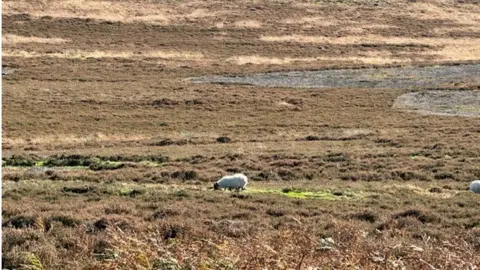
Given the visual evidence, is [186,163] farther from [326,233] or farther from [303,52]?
[303,52]

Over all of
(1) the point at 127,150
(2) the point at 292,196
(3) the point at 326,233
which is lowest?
(1) the point at 127,150

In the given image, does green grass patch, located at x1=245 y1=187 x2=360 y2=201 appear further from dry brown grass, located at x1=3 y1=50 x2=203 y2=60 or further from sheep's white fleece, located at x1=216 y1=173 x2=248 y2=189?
dry brown grass, located at x1=3 y1=50 x2=203 y2=60

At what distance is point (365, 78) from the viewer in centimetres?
7394

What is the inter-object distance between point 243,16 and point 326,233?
10663 centimetres

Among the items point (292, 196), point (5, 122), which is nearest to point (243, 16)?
point (5, 122)

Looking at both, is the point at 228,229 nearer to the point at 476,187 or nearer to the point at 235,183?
the point at 235,183

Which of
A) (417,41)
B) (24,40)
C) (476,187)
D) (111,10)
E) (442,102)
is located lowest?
(417,41)

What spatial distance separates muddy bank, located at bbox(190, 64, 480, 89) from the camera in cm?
6881

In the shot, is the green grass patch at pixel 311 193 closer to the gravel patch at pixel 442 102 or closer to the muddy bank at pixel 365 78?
the gravel patch at pixel 442 102

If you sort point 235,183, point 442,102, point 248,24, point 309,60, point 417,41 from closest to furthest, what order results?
point 235,183, point 442,102, point 309,60, point 417,41, point 248,24

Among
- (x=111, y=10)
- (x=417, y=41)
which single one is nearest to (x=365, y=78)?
(x=417, y=41)

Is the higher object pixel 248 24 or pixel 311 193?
pixel 311 193

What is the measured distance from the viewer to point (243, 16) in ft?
387

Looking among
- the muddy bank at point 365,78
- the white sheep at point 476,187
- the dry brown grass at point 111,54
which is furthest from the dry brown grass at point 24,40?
the white sheep at point 476,187
